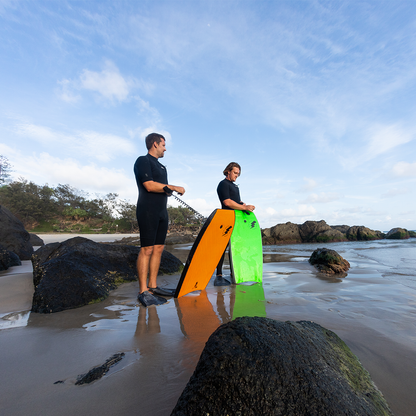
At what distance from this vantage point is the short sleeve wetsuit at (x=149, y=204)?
9.39 ft

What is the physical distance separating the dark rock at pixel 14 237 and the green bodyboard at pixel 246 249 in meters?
6.39

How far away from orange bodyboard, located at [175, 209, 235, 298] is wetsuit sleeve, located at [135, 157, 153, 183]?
0.92 meters

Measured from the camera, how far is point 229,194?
12.7 feet

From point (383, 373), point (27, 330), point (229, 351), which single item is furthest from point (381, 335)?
point (27, 330)

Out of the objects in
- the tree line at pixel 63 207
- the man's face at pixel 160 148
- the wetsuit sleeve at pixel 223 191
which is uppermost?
the tree line at pixel 63 207

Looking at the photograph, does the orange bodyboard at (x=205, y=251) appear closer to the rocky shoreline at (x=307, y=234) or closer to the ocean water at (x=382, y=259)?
the ocean water at (x=382, y=259)

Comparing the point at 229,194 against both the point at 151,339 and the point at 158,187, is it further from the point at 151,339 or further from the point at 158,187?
the point at 151,339

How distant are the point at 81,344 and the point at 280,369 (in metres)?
1.39

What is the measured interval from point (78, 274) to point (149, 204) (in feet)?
3.84

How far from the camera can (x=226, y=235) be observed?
3.44m

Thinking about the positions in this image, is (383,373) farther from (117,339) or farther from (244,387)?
(117,339)

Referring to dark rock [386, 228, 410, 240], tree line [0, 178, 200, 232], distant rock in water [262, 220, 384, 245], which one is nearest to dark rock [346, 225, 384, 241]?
distant rock in water [262, 220, 384, 245]

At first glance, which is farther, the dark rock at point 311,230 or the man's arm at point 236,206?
the dark rock at point 311,230

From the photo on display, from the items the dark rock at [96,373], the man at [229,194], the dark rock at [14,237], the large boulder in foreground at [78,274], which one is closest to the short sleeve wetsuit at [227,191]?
the man at [229,194]
